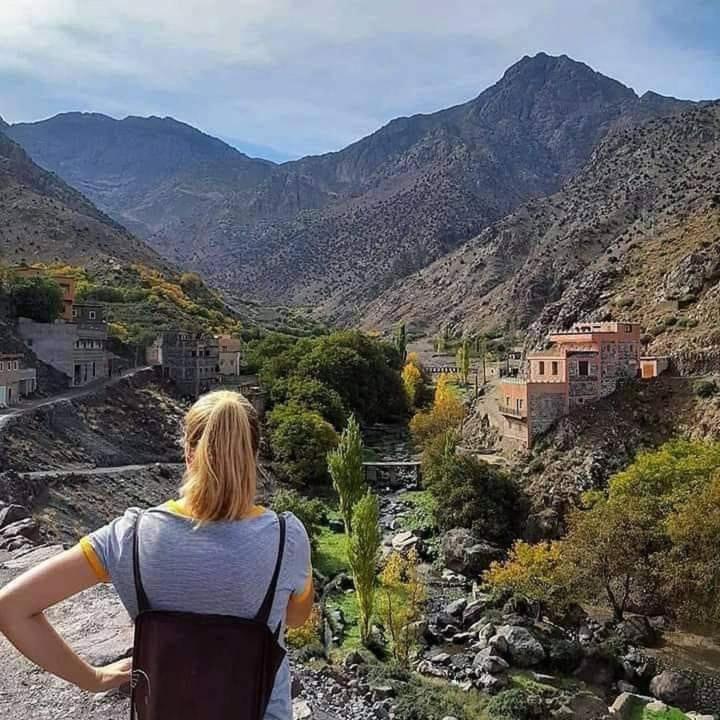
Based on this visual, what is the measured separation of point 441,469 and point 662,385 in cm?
1136

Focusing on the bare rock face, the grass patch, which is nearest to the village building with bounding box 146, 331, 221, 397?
the grass patch

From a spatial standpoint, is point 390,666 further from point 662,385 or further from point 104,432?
point 662,385

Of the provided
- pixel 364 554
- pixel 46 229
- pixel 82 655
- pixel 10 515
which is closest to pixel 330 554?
pixel 364 554

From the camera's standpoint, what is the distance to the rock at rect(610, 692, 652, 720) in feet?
54.7

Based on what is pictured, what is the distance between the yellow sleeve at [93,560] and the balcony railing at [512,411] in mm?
33854

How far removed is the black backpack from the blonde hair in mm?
226

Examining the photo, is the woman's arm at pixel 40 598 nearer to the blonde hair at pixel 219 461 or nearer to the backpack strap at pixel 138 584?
the backpack strap at pixel 138 584

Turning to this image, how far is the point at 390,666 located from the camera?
55.6 ft

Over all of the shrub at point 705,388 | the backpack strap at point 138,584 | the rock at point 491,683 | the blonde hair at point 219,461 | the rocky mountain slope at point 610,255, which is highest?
the rocky mountain slope at point 610,255

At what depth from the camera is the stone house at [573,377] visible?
35188 mm

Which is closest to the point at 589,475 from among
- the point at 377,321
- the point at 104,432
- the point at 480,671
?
the point at 480,671

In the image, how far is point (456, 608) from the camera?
73.8 ft

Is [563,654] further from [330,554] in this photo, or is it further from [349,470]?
[330,554]

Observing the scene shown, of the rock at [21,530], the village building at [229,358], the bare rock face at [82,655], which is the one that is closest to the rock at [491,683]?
the rock at [21,530]
